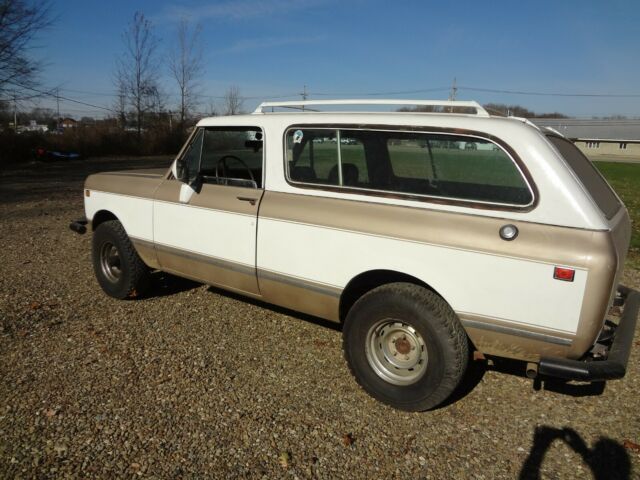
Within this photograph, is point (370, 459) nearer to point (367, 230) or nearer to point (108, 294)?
point (367, 230)

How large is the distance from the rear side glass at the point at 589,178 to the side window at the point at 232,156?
2.20 meters

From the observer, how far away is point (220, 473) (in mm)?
2590

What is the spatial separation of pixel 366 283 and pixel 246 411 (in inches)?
46.8

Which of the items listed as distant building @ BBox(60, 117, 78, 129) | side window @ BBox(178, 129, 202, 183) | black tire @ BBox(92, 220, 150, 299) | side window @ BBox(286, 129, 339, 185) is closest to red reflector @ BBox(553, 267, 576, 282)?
side window @ BBox(286, 129, 339, 185)

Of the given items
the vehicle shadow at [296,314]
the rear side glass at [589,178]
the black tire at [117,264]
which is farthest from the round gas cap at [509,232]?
the black tire at [117,264]

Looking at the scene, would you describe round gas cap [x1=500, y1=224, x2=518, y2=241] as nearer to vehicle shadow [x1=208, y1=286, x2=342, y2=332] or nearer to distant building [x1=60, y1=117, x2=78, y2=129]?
vehicle shadow [x1=208, y1=286, x2=342, y2=332]

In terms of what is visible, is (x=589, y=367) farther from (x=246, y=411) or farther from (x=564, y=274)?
(x=246, y=411)

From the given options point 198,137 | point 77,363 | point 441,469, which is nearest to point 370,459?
point 441,469

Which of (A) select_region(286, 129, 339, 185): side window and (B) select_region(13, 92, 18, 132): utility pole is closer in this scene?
(A) select_region(286, 129, 339, 185): side window

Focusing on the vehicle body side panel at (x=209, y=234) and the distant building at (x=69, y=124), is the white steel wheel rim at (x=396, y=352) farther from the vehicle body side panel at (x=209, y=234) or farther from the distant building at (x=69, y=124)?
the distant building at (x=69, y=124)

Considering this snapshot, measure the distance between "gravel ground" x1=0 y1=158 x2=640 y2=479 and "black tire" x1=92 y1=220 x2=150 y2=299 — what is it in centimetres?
25

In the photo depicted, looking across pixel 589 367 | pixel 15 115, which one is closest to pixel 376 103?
pixel 589 367

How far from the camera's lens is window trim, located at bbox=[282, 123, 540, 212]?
8.98 feet

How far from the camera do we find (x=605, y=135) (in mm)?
62281
